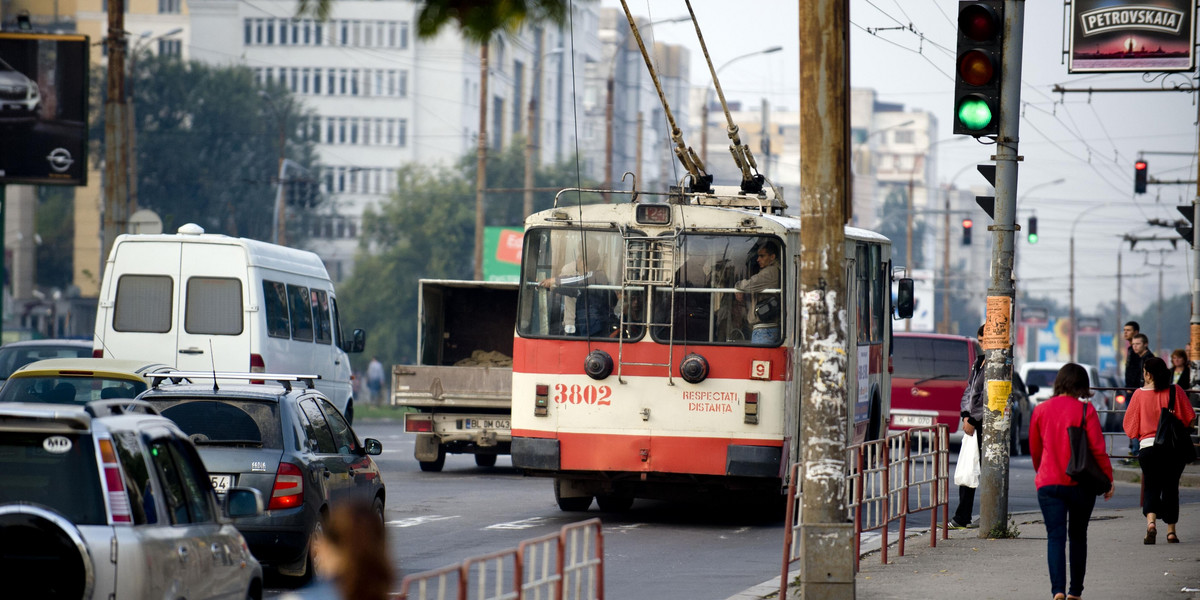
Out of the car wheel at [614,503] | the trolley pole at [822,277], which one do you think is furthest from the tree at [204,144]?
the trolley pole at [822,277]

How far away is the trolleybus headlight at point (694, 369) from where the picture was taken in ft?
48.2

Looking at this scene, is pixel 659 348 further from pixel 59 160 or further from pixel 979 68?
pixel 59 160

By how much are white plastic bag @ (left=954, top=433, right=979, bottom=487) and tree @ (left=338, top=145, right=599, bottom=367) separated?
68226mm

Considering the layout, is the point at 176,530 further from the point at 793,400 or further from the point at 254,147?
the point at 254,147

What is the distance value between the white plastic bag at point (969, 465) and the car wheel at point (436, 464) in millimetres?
8726

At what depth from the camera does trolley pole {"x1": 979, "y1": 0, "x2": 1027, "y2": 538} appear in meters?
13.5

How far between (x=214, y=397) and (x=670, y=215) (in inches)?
209

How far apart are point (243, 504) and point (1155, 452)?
9.00 m

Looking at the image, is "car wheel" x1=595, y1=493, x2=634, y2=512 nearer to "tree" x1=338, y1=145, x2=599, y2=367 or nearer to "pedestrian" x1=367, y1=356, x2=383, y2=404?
"pedestrian" x1=367, y1=356, x2=383, y2=404

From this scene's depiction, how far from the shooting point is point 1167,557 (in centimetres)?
1273

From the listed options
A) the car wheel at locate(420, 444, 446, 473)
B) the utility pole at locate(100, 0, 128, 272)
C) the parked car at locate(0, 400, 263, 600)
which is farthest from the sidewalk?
the utility pole at locate(100, 0, 128, 272)

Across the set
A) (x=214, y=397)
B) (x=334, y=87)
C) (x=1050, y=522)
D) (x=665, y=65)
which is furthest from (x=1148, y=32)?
(x=665, y=65)

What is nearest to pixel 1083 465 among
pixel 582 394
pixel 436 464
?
pixel 582 394

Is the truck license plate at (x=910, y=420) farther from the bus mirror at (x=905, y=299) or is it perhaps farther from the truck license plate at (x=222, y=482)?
the truck license plate at (x=222, y=482)
